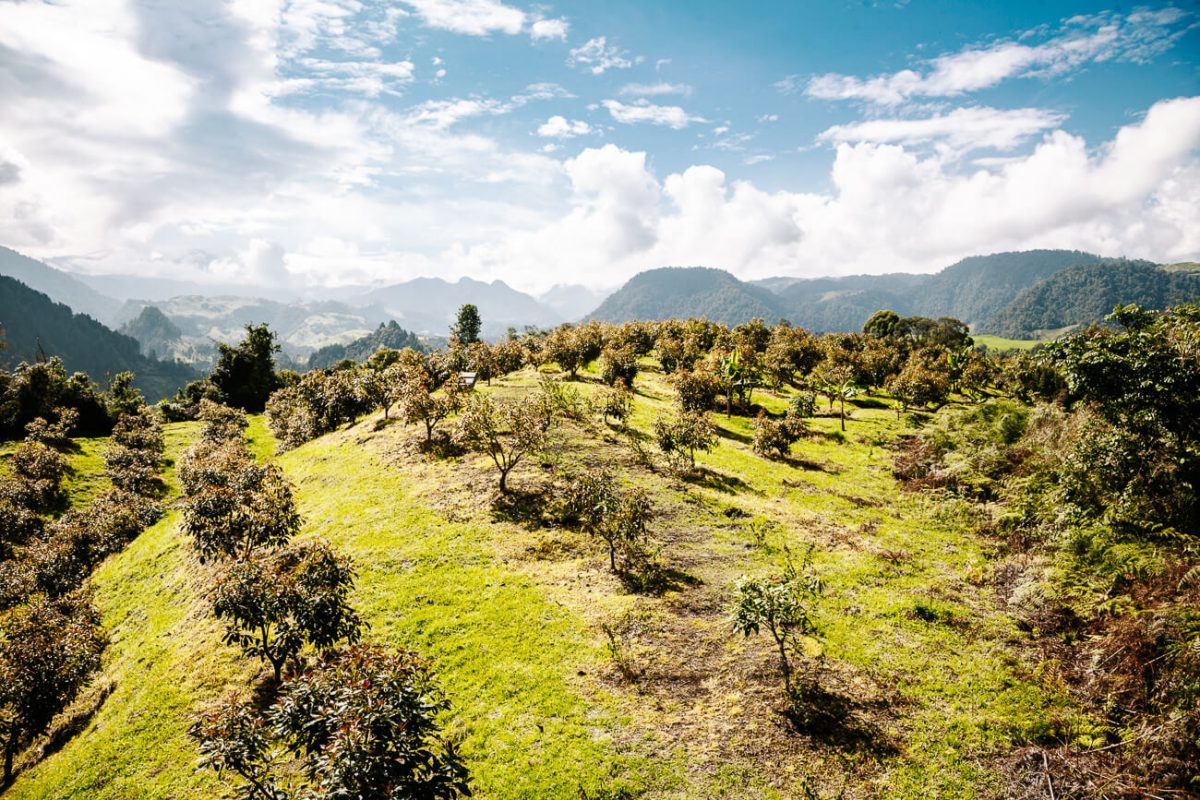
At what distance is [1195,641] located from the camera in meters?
12.2

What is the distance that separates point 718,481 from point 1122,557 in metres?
18.5

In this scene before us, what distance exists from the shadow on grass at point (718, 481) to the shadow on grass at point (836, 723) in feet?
53.4

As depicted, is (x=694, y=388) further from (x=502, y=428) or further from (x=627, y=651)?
(x=627, y=651)

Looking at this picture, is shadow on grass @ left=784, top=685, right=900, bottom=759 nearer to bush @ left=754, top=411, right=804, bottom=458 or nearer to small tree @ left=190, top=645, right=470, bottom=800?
small tree @ left=190, top=645, right=470, bottom=800

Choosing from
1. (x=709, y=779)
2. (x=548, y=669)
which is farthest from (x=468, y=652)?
(x=709, y=779)

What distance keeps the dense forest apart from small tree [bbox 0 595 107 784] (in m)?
0.12

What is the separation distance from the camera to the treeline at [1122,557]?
11.8 meters

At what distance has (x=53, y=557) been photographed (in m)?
26.6

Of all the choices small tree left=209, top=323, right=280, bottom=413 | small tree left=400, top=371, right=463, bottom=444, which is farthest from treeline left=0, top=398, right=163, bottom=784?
small tree left=209, top=323, right=280, bottom=413

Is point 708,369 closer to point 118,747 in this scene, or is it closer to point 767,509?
point 767,509

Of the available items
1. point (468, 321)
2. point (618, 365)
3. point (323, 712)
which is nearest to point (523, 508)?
point (323, 712)

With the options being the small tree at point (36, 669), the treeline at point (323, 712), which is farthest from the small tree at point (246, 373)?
the treeline at point (323, 712)

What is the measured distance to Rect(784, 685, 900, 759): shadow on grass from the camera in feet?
43.1

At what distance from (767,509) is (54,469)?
6222 cm
